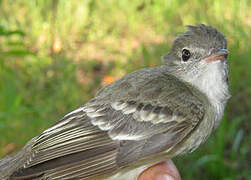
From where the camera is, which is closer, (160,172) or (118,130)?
(118,130)

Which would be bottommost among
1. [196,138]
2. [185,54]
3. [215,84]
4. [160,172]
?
[160,172]

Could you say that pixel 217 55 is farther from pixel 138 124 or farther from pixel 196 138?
pixel 138 124

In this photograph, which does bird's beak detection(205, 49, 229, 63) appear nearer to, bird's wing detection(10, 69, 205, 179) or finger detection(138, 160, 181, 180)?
bird's wing detection(10, 69, 205, 179)

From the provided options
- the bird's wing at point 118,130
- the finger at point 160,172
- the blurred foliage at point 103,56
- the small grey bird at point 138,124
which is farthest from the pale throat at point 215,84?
the blurred foliage at point 103,56

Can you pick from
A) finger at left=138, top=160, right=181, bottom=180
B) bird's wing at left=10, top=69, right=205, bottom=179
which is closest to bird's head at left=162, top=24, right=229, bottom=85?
bird's wing at left=10, top=69, right=205, bottom=179

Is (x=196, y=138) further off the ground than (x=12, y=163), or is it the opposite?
(x=196, y=138)

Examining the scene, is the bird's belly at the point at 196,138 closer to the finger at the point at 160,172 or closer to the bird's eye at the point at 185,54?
the finger at the point at 160,172

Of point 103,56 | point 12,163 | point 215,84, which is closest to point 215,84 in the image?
point 215,84

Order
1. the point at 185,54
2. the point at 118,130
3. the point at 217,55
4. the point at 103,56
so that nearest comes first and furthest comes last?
the point at 118,130, the point at 217,55, the point at 185,54, the point at 103,56
